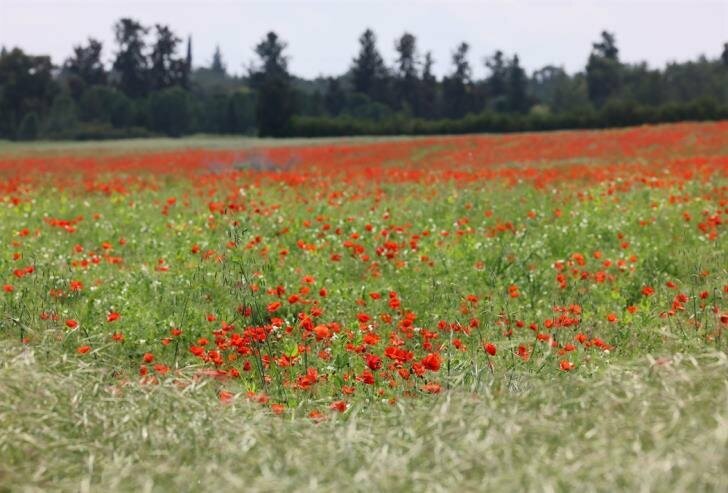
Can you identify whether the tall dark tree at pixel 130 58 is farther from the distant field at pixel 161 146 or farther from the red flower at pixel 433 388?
the red flower at pixel 433 388

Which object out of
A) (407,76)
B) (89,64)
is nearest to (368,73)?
(407,76)

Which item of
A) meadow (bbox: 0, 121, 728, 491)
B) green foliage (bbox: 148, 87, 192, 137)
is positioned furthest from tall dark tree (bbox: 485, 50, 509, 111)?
meadow (bbox: 0, 121, 728, 491)

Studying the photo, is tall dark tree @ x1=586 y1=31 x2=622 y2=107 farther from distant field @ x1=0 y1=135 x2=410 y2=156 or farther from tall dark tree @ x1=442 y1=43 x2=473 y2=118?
distant field @ x1=0 y1=135 x2=410 y2=156

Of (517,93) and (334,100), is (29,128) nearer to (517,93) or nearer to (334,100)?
(334,100)

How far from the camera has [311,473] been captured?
329 cm

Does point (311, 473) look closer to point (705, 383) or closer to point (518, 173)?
point (705, 383)

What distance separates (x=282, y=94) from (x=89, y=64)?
37.8 m

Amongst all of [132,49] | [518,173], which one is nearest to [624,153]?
[518,173]

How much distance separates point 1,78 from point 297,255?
244 feet

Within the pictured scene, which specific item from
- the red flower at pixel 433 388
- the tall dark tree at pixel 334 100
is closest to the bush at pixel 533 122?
the tall dark tree at pixel 334 100

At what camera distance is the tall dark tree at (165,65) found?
8681 cm

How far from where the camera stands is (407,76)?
8481 centimetres

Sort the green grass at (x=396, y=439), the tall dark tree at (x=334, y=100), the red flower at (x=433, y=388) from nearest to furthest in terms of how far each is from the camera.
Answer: the green grass at (x=396, y=439)
the red flower at (x=433, y=388)
the tall dark tree at (x=334, y=100)

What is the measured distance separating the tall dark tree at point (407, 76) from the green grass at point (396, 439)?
80959mm
